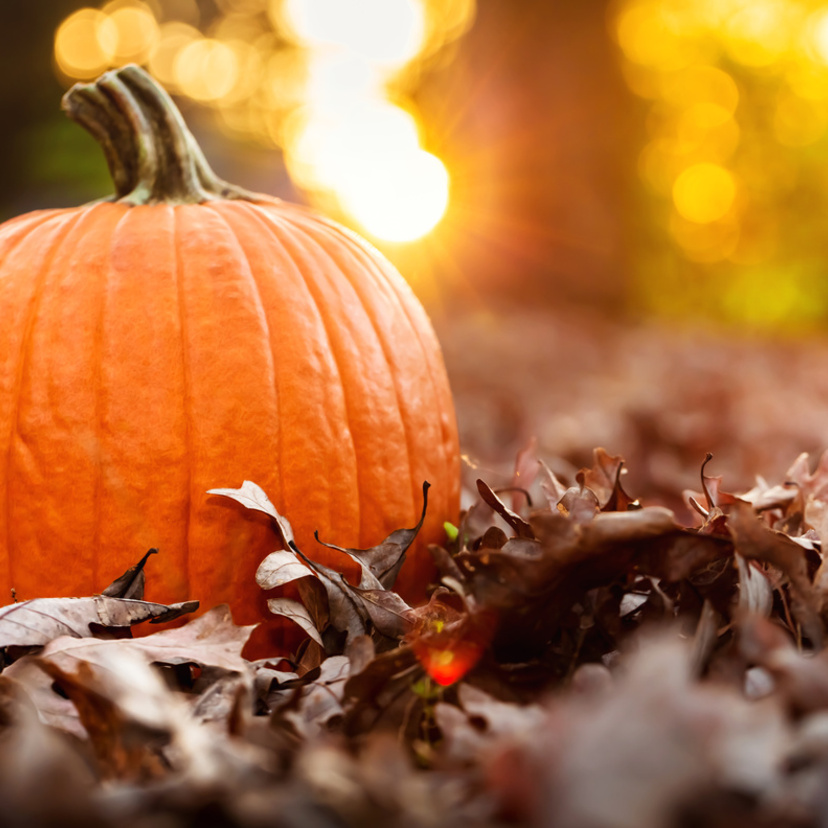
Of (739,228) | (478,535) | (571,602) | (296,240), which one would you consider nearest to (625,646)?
(571,602)

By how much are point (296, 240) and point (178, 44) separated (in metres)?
15.8

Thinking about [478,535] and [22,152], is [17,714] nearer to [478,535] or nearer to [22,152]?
[478,535]

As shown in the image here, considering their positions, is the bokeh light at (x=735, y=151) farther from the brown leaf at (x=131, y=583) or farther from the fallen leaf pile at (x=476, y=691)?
the brown leaf at (x=131, y=583)

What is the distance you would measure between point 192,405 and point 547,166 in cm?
990

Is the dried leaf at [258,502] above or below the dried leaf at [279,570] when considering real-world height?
above

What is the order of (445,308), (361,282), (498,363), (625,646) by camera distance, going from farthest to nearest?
(445,308) < (498,363) < (361,282) < (625,646)

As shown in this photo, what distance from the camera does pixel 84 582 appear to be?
1.72 meters

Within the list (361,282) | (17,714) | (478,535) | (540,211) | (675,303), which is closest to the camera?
(17,714)

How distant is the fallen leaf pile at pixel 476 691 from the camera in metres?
0.81

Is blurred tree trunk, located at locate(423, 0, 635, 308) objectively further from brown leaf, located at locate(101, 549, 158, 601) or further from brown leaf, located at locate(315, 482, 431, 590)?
brown leaf, located at locate(101, 549, 158, 601)

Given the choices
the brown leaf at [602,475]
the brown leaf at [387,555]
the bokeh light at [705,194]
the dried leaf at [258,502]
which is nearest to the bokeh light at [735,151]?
the bokeh light at [705,194]

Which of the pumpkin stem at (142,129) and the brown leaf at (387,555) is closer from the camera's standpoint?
the brown leaf at (387,555)

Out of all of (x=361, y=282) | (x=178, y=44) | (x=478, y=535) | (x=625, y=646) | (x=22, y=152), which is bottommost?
(x=478, y=535)

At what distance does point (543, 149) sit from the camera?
10727 millimetres
